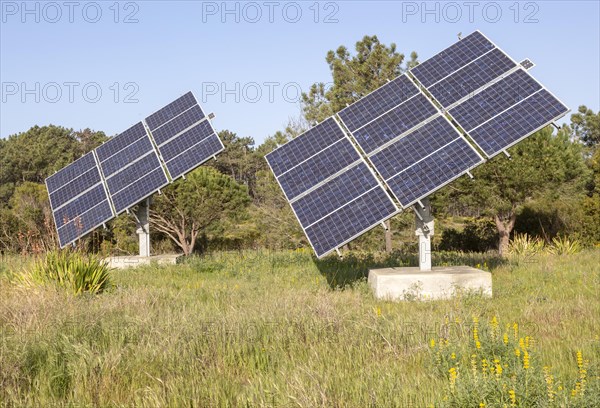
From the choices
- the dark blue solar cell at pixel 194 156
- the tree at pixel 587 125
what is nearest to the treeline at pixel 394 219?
the dark blue solar cell at pixel 194 156

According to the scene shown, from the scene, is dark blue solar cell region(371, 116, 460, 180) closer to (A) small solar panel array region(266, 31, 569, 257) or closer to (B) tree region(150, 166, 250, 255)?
(A) small solar panel array region(266, 31, 569, 257)

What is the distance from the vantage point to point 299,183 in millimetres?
13789

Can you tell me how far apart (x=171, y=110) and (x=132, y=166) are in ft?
8.65

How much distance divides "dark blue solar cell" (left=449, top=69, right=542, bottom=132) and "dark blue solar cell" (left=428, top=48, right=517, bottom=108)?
261 millimetres

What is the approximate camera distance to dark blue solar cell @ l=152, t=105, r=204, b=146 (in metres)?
20.3

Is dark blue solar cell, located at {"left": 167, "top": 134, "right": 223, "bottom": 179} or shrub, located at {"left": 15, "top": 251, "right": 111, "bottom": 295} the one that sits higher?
dark blue solar cell, located at {"left": 167, "top": 134, "right": 223, "bottom": 179}

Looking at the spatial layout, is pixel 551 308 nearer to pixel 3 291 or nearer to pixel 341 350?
pixel 341 350

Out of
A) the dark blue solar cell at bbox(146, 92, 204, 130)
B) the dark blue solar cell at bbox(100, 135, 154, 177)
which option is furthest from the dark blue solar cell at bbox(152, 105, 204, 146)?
the dark blue solar cell at bbox(100, 135, 154, 177)

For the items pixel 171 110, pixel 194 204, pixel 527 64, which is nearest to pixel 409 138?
pixel 527 64

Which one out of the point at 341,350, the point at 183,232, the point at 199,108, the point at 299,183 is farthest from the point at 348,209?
the point at 183,232

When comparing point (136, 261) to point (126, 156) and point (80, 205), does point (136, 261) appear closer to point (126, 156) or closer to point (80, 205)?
point (80, 205)

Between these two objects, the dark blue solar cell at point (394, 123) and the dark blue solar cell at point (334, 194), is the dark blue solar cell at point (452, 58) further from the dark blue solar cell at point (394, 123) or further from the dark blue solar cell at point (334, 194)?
the dark blue solar cell at point (334, 194)

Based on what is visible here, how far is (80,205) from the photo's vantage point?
1939 centimetres

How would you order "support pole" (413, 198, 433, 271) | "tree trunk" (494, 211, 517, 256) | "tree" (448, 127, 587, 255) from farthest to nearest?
1. "tree trunk" (494, 211, 517, 256)
2. "tree" (448, 127, 587, 255)
3. "support pole" (413, 198, 433, 271)
